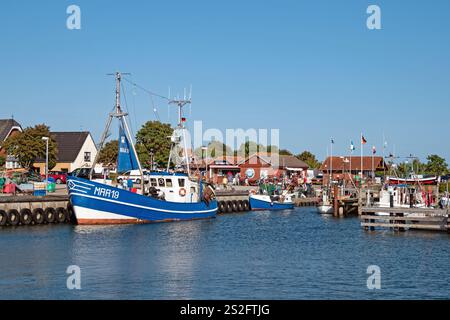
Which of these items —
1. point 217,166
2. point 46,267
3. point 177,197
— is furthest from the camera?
point 217,166

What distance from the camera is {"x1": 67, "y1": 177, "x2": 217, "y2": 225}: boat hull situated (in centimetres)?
5672

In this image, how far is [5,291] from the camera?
1174 inches

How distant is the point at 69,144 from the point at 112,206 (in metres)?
65.4

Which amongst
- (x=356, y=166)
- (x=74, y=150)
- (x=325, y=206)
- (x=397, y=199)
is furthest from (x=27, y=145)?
(x=356, y=166)

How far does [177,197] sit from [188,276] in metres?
31.5

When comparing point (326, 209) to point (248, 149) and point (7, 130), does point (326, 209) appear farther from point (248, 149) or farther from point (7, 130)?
point (248, 149)

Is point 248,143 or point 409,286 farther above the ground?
point 248,143

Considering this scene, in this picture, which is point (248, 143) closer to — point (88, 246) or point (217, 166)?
point (217, 166)

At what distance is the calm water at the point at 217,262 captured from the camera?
3078 centimetres

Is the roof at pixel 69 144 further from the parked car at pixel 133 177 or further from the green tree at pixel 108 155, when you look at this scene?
the parked car at pixel 133 177

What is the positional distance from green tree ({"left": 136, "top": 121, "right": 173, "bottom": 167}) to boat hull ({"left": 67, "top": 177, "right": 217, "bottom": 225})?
59.4 metres

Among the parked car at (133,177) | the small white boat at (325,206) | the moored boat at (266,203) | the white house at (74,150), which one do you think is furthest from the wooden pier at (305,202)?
the parked car at (133,177)
